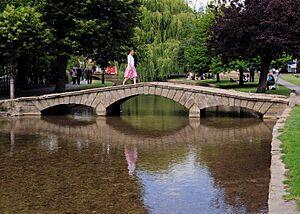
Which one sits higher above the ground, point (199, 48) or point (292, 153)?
point (199, 48)

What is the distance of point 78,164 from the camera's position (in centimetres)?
1356

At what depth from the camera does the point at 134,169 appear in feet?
42.2

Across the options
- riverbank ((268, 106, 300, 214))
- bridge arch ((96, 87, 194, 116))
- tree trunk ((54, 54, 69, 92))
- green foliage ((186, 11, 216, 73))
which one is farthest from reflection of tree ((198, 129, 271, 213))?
green foliage ((186, 11, 216, 73))

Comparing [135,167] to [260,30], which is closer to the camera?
[135,167]

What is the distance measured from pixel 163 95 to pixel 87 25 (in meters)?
6.85

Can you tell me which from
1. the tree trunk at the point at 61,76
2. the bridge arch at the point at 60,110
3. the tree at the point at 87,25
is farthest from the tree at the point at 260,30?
the tree trunk at the point at 61,76

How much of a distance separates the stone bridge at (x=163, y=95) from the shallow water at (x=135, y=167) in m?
1.20

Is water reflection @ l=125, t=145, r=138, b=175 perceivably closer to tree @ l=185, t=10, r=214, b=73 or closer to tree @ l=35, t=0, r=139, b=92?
tree @ l=35, t=0, r=139, b=92

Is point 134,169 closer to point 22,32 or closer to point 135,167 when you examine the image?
point 135,167

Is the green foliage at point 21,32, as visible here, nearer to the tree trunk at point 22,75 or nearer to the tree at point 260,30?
the tree trunk at point 22,75

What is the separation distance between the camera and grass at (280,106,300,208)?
8507 mm

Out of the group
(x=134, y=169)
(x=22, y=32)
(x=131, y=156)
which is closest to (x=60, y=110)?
(x=22, y=32)

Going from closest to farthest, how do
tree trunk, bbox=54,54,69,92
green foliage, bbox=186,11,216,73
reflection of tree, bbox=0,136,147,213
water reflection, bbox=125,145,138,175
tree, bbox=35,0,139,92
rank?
reflection of tree, bbox=0,136,147,213 → water reflection, bbox=125,145,138,175 → tree, bbox=35,0,139,92 → tree trunk, bbox=54,54,69,92 → green foliage, bbox=186,11,216,73

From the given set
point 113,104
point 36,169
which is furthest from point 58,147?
point 113,104
